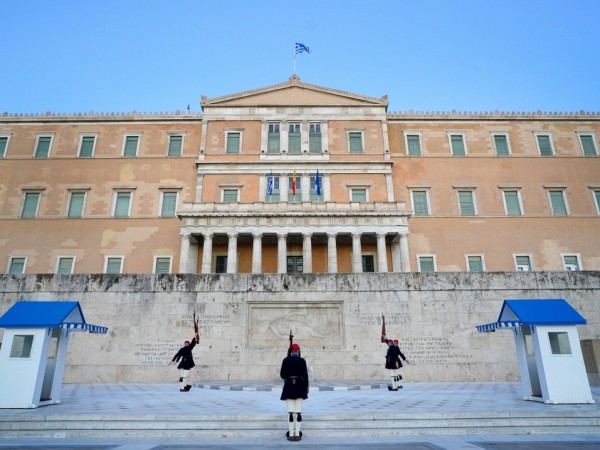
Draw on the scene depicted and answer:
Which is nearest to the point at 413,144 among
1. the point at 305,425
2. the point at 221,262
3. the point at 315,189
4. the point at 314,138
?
the point at 314,138

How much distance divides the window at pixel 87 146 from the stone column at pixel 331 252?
805 inches

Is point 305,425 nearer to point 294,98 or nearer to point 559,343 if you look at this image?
point 559,343

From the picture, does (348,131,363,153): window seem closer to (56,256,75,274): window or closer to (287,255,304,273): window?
(287,255,304,273): window

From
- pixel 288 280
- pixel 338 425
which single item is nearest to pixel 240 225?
pixel 288 280

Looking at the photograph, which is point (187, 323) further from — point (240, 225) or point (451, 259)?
point (451, 259)

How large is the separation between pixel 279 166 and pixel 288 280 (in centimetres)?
1817

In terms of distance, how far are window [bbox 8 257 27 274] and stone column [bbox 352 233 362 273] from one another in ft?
77.0

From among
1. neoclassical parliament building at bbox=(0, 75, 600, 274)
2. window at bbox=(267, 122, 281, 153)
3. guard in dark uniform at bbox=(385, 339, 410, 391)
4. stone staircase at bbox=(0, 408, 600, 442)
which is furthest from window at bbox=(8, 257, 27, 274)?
guard in dark uniform at bbox=(385, 339, 410, 391)

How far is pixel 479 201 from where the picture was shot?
102 ft

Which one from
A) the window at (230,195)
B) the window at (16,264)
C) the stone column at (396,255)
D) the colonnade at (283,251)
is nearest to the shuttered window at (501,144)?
the stone column at (396,255)

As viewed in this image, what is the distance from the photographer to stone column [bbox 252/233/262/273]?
26859mm

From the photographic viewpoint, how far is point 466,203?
31094 mm

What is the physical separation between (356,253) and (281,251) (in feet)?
16.6

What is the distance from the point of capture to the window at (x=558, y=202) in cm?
3078
